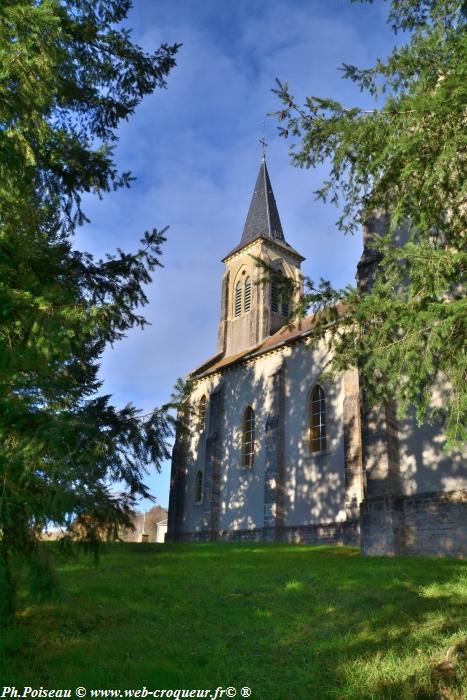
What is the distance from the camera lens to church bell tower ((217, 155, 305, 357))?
112 ft

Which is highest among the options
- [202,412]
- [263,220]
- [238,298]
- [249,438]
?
[263,220]

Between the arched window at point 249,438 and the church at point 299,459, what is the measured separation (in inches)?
2.0

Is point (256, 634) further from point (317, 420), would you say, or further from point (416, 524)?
point (317, 420)

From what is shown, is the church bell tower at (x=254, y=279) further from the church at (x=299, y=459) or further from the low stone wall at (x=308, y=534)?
the low stone wall at (x=308, y=534)

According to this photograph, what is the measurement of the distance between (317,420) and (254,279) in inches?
575

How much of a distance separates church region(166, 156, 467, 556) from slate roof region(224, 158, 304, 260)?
203 centimetres

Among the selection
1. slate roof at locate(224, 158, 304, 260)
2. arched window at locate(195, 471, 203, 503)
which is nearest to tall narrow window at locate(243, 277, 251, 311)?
slate roof at locate(224, 158, 304, 260)

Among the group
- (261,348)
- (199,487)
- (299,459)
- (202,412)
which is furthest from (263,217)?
(299,459)

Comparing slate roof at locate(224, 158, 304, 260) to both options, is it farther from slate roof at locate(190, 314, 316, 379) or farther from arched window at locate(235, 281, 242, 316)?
slate roof at locate(190, 314, 316, 379)

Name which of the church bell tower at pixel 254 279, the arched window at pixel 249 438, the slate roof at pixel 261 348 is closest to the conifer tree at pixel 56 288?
the slate roof at pixel 261 348

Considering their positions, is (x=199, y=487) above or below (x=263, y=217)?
below

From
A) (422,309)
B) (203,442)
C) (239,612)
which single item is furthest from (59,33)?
(203,442)

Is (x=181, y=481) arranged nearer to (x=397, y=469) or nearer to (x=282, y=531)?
(x=282, y=531)

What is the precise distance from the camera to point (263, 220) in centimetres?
3925
